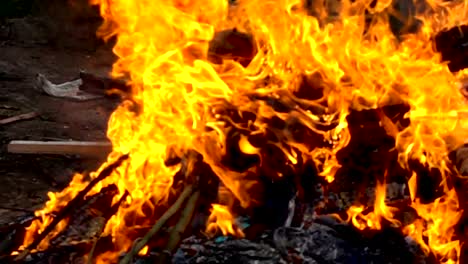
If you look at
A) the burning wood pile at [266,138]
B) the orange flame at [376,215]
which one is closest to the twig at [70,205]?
the burning wood pile at [266,138]

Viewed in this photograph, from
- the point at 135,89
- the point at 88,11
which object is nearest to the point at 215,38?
the point at 135,89

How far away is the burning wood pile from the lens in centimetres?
361

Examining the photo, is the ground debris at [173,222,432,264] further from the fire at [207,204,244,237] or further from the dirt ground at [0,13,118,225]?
the dirt ground at [0,13,118,225]

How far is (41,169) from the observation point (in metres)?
6.42

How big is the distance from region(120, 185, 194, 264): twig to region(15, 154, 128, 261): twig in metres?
0.46

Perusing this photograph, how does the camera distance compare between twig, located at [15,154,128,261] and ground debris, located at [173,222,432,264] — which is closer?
ground debris, located at [173,222,432,264]

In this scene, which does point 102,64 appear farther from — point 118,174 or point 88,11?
point 118,174

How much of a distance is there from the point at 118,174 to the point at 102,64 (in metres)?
6.51

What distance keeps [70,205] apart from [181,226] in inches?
24.3

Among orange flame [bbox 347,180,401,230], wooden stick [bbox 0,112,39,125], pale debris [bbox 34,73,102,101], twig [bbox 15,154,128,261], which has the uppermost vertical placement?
pale debris [bbox 34,73,102,101]

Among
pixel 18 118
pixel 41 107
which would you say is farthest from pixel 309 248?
pixel 41 107

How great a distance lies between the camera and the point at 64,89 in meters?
8.73

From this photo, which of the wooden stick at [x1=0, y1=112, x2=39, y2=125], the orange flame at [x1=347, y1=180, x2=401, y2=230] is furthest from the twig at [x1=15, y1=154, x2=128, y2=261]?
the wooden stick at [x1=0, y1=112, x2=39, y2=125]

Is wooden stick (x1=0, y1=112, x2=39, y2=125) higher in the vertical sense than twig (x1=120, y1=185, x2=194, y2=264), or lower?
higher
